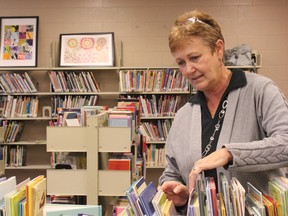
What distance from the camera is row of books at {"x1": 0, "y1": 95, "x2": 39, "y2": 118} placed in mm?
4918

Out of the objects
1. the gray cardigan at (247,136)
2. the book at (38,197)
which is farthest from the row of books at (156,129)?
the book at (38,197)

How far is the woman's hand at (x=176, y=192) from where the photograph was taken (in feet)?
3.77

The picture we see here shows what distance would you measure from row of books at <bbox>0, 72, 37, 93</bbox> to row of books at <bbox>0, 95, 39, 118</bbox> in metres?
0.11

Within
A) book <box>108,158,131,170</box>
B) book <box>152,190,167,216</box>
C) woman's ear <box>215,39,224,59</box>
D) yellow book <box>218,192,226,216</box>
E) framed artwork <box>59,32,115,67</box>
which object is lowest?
book <box>108,158,131,170</box>

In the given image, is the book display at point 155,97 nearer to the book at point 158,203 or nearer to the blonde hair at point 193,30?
the blonde hair at point 193,30

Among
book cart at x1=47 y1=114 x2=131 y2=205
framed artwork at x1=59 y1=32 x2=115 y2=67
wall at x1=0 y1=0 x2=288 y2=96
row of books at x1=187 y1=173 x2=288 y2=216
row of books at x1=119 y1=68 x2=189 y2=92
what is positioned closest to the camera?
row of books at x1=187 y1=173 x2=288 y2=216

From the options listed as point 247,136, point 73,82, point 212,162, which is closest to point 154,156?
point 73,82

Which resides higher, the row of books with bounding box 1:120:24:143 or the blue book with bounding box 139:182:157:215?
the blue book with bounding box 139:182:157:215

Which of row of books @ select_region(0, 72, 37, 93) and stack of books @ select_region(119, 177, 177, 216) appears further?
row of books @ select_region(0, 72, 37, 93)

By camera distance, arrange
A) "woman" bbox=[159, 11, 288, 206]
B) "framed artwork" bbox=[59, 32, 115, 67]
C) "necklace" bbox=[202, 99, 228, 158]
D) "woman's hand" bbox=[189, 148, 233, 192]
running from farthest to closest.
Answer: "framed artwork" bbox=[59, 32, 115, 67]
"necklace" bbox=[202, 99, 228, 158]
"woman" bbox=[159, 11, 288, 206]
"woman's hand" bbox=[189, 148, 233, 192]

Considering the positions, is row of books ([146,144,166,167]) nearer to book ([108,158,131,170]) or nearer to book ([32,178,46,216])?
book ([108,158,131,170])

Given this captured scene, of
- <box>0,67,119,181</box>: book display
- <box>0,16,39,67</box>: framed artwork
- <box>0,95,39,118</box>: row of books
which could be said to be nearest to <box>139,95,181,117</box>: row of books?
<box>0,67,119,181</box>: book display

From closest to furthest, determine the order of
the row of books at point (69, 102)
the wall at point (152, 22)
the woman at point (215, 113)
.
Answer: the woman at point (215, 113) < the row of books at point (69, 102) < the wall at point (152, 22)

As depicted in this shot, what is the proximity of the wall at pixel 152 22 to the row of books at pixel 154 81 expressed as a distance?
406mm
